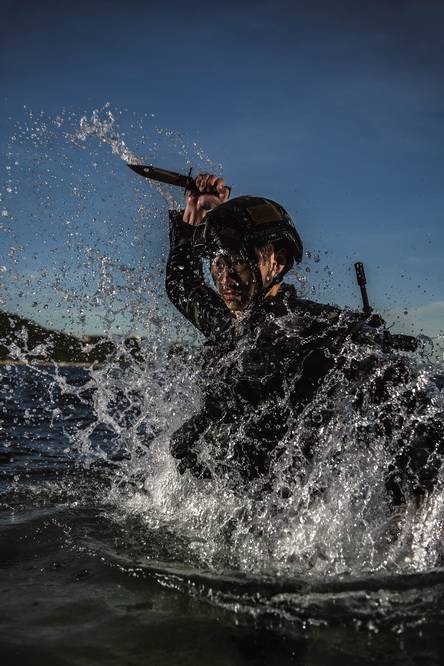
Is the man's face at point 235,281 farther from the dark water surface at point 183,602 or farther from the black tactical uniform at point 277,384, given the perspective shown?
the dark water surface at point 183,602

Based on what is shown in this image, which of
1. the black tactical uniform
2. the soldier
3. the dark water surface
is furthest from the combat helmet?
the dark water surface

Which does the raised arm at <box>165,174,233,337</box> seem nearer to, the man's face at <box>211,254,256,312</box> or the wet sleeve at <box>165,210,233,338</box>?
the wet sleeve at <box>165,210,233,338</box>

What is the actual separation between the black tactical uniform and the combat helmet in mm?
329

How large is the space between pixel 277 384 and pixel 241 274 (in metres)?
0.80

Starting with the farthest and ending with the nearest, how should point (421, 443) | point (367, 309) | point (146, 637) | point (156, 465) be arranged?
point (156, 465), point (367, 309), point (421, 443), point (146, 637)

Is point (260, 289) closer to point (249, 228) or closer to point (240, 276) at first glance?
point (240, 276)

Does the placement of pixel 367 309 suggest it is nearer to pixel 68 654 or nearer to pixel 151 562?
pixel 151 562

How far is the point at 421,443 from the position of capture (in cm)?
304

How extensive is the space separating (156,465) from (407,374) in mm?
3449

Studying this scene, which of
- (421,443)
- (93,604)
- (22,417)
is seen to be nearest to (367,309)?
(421,443)

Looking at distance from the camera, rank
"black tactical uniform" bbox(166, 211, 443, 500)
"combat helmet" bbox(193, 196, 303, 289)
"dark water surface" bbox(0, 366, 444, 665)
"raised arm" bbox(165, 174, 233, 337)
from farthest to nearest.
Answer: "raised arm" bbox(165, 174, 233, 337), "combat helmet" bbox(193, 196, 303, 289), "black tactical uniform" bbox(166, 211, 443, 500), "dark water surface" bbox(0, 366, 444, 665)

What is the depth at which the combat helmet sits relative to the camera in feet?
12.2

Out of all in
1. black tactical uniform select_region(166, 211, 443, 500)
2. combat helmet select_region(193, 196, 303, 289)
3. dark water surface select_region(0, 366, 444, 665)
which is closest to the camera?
dark water surface select_region(0, 366, 444, 665)

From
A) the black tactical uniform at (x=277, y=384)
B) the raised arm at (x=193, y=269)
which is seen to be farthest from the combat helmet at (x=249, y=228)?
the raised arm at (x=193, y=269)
